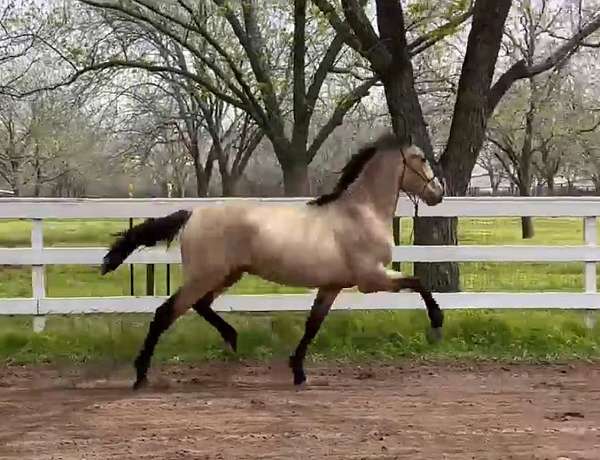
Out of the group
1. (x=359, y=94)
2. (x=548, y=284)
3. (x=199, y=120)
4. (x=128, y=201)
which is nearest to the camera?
(x=128, y=201)

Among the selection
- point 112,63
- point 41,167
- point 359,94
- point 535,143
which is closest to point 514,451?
point 359,94

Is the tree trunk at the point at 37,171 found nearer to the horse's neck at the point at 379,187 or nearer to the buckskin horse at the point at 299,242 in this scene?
the buckskin horse at the point at 299,242

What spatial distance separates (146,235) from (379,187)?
1.82 metres

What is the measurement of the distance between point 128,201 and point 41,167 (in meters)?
30.2

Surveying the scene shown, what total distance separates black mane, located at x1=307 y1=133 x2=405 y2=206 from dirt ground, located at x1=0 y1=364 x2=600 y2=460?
1.39m

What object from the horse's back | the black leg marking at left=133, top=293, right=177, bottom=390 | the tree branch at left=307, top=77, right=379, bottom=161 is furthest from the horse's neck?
the tree branch at left=307, top=77, right=379, bottom=161

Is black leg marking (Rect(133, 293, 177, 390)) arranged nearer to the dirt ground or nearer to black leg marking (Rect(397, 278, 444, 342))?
the dirt ground

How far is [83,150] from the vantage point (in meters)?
32.8

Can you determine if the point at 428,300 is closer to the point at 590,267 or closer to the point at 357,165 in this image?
the point at 357,165

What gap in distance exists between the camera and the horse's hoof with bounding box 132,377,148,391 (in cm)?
575

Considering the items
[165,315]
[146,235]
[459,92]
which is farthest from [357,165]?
[459,92]

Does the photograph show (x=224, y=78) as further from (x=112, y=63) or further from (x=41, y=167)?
(x=41, y=167)

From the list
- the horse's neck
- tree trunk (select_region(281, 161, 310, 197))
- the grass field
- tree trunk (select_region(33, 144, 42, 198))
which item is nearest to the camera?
the horse's neck

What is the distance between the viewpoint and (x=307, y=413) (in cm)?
504
